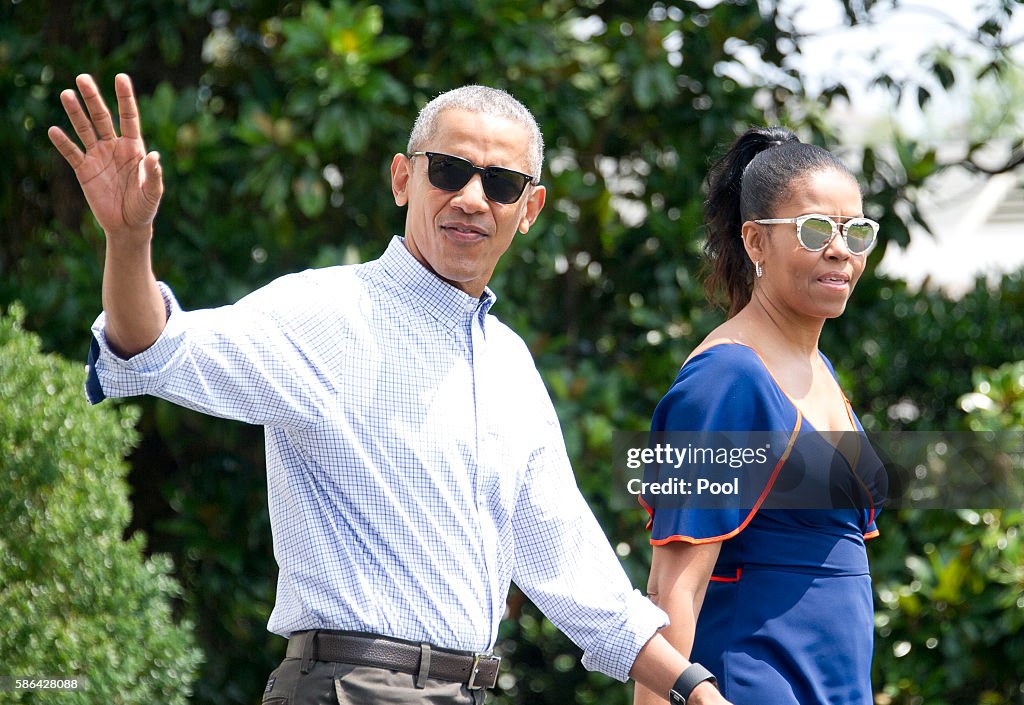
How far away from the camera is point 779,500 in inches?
108

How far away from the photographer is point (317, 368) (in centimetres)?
229

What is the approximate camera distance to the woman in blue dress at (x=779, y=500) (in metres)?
2.69

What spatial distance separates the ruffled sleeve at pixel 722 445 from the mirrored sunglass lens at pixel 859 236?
36 cm

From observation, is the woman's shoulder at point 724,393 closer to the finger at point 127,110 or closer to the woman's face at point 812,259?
the woman's face at point 812,259

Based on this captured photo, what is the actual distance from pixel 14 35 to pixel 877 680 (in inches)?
182

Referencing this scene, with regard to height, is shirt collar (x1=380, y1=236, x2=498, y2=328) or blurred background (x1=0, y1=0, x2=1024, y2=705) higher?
shirt collar (x1=380, y1=236, x2=498, y2=328)

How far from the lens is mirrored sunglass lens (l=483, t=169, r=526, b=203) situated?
2.56 metres

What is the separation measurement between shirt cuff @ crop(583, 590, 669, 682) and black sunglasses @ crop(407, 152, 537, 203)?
864mm

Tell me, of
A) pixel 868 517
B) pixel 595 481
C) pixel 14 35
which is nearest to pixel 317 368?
pixel 868 517

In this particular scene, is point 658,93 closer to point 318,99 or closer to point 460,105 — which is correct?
point 318,99

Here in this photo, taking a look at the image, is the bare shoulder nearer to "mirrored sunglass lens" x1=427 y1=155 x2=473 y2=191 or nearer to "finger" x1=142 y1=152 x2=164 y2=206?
"mirrored sunglass lens" x1=427 y1=155 x2=473 y2=191

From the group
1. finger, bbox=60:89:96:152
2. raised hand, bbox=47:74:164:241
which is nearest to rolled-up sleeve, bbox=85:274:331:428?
raised hand, bbox=47:74:164:241

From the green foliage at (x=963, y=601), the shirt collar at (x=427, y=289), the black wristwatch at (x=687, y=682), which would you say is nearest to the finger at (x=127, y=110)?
the shirt collar at (x=427, y=289)
